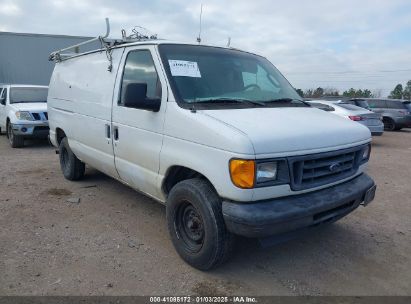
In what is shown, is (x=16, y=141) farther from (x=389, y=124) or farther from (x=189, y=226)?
(x=389, y=124)

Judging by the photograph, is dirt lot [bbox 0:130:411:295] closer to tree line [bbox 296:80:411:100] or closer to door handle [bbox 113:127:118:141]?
door handle [bbox 113:127:118:141]

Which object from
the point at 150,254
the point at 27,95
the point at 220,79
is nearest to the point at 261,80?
the point at 220,79

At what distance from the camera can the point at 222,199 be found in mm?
3186

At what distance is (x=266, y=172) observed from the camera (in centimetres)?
→ 303

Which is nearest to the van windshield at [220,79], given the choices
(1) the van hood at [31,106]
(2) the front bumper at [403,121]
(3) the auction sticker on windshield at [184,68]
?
(3) the auction sticker on windshield at [184,68]

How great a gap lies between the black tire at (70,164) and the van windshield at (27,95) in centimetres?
551

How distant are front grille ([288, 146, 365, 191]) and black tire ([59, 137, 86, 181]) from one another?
4.17 metres

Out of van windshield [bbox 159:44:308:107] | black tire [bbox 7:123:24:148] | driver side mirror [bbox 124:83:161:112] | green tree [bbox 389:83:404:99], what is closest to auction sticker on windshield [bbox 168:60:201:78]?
van windshield [bbox 159:44:308:107]

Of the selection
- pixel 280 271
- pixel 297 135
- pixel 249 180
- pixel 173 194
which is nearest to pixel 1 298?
pixel 173 194

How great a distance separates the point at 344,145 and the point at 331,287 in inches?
50.7

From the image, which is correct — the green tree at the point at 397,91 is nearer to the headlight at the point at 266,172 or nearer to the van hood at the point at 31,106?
the van hood at the point at 31,106

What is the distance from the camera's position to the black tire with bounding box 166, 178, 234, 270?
321cm

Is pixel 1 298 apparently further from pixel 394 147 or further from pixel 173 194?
pixel 394 147

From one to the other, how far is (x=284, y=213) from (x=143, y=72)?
7.24 feet
